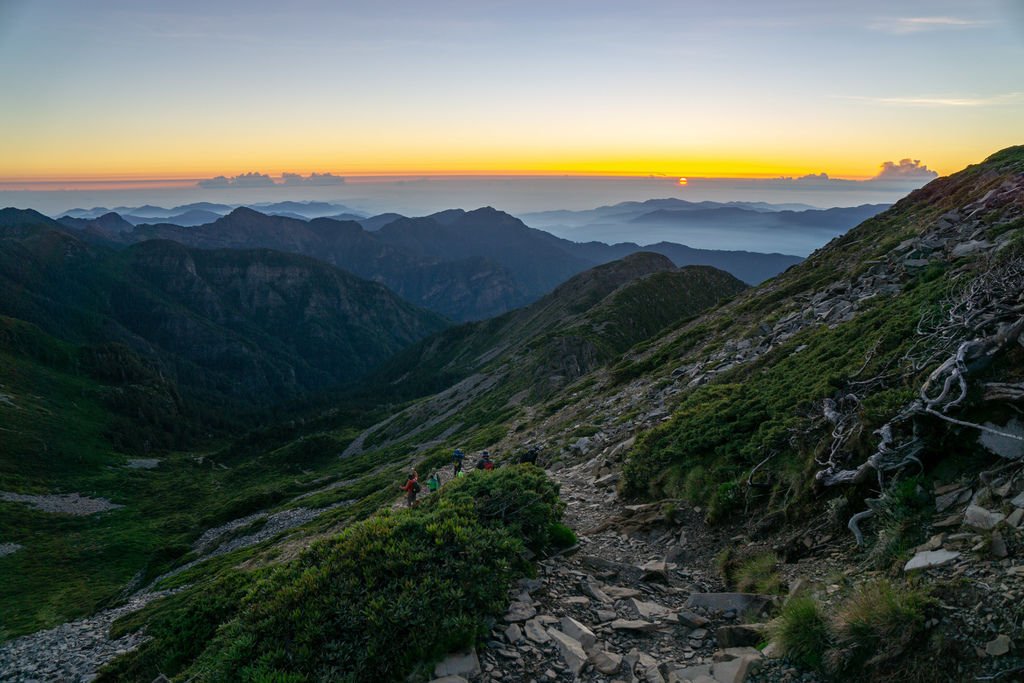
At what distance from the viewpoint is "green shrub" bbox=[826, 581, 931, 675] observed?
6473 millimetres

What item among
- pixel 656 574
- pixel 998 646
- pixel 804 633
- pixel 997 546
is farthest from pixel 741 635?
pixel 997 546

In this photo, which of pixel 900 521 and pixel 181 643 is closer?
pixel 900 521

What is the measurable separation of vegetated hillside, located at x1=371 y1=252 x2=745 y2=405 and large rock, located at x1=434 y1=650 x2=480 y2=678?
60.9 meters

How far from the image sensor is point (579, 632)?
9438mm

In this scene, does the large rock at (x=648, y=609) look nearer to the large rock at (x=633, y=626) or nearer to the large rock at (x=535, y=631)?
the large rock at (x=633, y=626)

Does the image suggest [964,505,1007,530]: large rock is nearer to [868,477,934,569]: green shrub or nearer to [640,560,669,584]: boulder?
[868,477,934,569]: green shrub

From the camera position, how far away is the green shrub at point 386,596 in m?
9.06

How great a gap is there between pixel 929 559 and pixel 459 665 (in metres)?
7.39

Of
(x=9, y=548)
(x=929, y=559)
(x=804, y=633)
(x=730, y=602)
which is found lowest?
(x=9, y=548)

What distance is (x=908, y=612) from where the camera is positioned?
6.50 metres

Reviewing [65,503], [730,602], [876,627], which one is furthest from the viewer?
[65,503]

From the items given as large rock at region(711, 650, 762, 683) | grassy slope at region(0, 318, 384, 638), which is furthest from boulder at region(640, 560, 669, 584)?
grassy slope at region(0, 318, 384, 638)

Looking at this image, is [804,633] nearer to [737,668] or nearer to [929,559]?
[737,668]

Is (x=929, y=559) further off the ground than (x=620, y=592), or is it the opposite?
(x=929, y=559)
